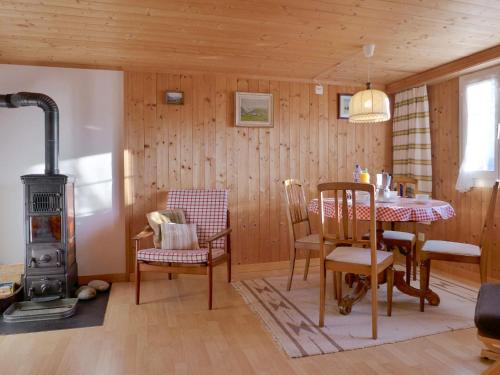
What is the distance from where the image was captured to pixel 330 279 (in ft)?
11.6

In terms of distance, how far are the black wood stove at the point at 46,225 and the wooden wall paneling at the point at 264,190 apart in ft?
6.03

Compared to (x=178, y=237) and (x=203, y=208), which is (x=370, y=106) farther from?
(x=178, y=237)

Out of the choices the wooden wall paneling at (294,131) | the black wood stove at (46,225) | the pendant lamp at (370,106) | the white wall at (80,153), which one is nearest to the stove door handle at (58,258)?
the black wood stove at (46,225)

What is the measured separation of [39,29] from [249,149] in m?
2.08

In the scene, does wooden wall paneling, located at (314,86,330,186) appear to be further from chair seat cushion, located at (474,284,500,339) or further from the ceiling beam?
chair seat cushion, located at (474,284,500,339)

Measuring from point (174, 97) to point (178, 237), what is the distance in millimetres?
1404

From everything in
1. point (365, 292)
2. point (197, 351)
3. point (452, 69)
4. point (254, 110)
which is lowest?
point (197, 351)

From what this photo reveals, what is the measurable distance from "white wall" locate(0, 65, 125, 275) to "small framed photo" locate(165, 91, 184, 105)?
428 mm

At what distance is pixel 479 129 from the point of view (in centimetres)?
347

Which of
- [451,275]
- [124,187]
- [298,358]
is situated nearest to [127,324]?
[298,358]

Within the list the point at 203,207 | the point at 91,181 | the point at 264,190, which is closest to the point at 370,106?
the point at 264,190

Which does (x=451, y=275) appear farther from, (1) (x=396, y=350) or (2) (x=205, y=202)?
(2) (x=205, y=202)

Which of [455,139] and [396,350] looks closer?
[396,350]

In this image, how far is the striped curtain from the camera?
12.9ft
